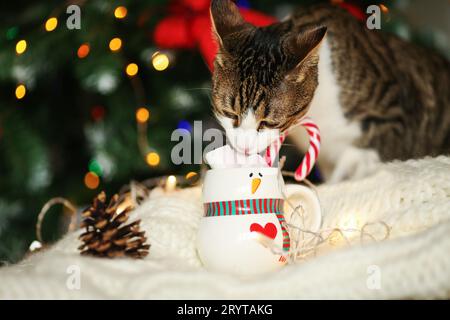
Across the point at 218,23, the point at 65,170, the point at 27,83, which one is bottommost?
the point at 65,170

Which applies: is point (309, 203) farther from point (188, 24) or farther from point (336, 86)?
point (188, 24)

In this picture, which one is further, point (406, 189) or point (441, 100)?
point (441, 100)

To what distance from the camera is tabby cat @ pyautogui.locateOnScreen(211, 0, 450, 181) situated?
879 millimetres

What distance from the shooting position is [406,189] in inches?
30.1

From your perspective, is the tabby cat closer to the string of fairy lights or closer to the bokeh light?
the string of fairy lights

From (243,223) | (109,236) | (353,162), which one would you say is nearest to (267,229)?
(243,223)

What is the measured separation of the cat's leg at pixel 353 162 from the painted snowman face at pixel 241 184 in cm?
53

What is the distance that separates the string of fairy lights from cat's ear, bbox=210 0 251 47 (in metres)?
0.22

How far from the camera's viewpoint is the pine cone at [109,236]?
0.64 meters

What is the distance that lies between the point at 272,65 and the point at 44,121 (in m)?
0.79

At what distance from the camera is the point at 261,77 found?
88 cm

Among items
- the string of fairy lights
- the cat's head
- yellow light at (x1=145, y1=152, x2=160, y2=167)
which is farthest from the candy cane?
yellow light at (x1=145, y1=152, x2=160, y2=167)
